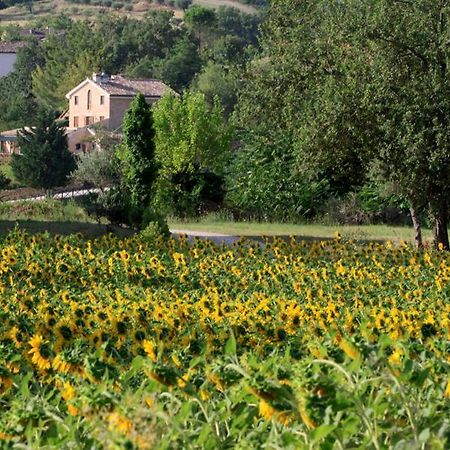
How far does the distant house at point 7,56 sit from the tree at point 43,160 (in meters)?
57.8

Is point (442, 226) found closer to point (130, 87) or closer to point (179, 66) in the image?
point (130, 87)

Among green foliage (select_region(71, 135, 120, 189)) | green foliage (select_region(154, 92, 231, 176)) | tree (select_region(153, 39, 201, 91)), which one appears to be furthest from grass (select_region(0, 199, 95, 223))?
tree (select_region(153, 39, 201, 91))

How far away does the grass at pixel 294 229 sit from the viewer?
3257 centimetres

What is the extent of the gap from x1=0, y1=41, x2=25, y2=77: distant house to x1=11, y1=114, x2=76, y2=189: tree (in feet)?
190

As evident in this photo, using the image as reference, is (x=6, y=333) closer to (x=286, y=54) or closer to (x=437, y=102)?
(x=437, y=102)

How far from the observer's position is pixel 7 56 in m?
114

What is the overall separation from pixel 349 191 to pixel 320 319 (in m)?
31.4

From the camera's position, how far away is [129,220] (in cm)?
2603

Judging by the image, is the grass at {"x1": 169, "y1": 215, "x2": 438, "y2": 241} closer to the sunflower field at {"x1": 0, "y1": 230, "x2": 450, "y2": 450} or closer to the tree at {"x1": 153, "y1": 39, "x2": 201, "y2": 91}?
the sunflower field at {"x1": 0, "y1": 230, "x2": 450, "y2": 450}

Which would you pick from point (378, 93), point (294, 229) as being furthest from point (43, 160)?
point (378, 93)

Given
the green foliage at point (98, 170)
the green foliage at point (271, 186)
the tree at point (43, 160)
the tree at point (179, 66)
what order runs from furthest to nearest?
the tree at point (179, 66)
the tree at point (43, 160)
the green foliage at point (98, 170)
the green foliage at point (271, 186)

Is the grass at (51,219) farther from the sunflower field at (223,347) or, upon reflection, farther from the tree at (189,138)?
the tree at (189,138)

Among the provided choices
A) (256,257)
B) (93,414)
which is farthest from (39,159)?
(93,414)

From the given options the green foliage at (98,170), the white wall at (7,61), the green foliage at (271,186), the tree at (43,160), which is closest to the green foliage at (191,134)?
the green foliage at (98,170)
